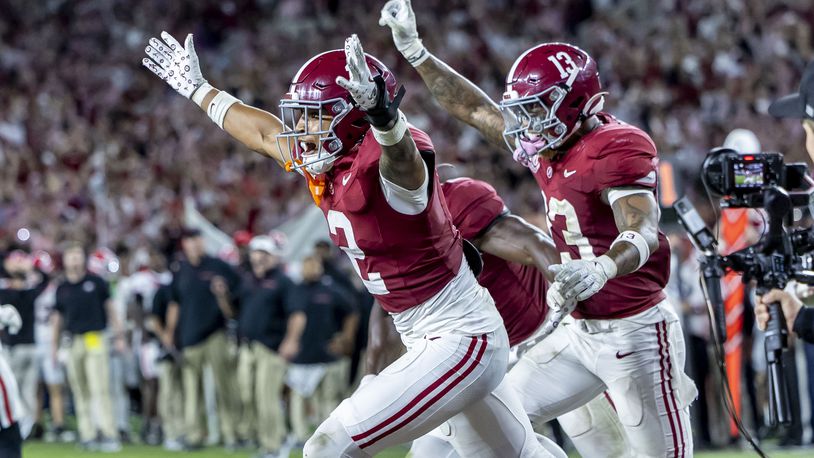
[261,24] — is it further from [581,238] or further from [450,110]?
[581,238]

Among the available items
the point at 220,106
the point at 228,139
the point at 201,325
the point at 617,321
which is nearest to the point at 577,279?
the point at 617,321

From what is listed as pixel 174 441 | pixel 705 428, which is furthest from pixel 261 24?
pixel 705 428

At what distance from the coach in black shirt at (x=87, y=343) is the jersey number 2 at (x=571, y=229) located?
711 centimetres

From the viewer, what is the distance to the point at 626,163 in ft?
14.5

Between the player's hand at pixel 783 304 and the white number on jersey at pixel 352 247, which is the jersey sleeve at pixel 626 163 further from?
the white number on jersey at pixel 352 247

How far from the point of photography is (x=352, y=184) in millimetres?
3938

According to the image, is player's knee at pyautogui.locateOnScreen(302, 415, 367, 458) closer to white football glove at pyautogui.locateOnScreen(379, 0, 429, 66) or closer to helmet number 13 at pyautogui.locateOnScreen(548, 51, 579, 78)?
white football glove at pyautogui.locateOnScreen(379, 0, 429, 66)

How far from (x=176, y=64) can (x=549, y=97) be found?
157 cm

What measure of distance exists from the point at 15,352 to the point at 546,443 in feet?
27.2

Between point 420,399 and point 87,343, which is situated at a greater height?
point 420,399

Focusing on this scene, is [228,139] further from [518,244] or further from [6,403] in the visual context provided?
[518,244]

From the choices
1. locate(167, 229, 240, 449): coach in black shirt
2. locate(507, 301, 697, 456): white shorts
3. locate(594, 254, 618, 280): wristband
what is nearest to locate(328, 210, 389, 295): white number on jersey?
locate(594, 254, 618, 280): wristband

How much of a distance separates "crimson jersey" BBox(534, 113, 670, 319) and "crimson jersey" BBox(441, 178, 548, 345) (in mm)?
336


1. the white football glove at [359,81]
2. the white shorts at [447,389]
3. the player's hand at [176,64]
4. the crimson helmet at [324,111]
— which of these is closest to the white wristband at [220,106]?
the player's hand at [176,64]
